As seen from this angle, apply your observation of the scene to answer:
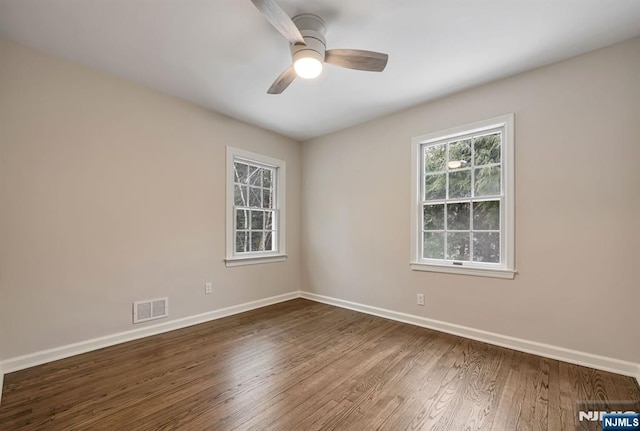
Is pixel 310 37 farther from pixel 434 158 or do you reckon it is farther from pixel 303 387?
pixel 303 387

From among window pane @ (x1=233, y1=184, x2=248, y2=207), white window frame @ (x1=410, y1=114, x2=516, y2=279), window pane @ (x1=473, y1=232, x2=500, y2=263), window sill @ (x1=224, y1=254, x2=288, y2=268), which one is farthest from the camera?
window pane @ (x1=233, y1=184, x2=248, y2=207)

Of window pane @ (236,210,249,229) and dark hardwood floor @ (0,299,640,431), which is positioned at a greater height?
window pane @ (236,210,249,229)

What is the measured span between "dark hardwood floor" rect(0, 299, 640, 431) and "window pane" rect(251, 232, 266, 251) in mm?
1434

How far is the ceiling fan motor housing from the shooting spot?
2.02 m

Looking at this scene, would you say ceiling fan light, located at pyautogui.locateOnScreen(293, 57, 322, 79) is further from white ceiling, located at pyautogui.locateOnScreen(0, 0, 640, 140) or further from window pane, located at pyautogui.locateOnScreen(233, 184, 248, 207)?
window pane, located at pyautogui.locateOnScreen(233, 184, 248, 207)

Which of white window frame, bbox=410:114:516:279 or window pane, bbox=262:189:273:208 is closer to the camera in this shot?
white window frame, bbox=410:114:516:279

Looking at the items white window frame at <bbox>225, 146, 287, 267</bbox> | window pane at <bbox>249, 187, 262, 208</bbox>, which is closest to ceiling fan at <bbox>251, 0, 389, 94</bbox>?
white window frame at <bbox>225, 146, 287, 267</bbox>

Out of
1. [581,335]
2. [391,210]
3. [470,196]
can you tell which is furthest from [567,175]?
[391,210]

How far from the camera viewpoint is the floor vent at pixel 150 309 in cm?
293

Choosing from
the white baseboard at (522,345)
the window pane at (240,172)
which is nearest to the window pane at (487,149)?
the white baseboard at (522,345)

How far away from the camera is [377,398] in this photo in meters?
1.93

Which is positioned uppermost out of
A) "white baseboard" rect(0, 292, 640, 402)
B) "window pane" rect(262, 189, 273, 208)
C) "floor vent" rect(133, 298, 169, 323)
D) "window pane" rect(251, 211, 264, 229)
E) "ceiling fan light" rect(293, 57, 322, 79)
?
"ceiling fan light" rect(293, 57, 322, 79)

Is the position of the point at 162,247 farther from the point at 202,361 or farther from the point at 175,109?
the point at 175,109

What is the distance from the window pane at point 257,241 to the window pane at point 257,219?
0.34 feet
